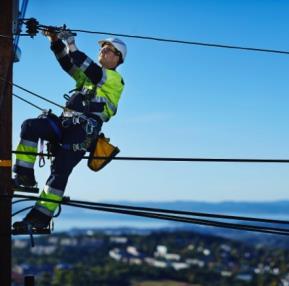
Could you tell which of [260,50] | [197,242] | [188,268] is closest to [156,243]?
[197,242]

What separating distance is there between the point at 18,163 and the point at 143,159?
5.28ft

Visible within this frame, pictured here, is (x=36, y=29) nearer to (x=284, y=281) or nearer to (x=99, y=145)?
(x=99, y=145)

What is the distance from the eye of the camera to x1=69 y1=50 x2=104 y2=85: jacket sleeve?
1004cm

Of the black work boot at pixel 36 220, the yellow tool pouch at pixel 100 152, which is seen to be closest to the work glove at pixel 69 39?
the yellow tool pouch at pixel 100 152

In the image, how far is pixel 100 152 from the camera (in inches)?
414

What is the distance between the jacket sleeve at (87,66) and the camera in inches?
395

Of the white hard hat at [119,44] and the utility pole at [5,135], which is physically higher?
the white hard hat at [119,44]

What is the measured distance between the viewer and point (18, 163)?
32.9 ft

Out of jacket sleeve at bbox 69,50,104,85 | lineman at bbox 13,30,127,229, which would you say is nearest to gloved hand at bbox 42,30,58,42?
lineman at bbox 13,30,127,229

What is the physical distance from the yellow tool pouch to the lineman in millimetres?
142

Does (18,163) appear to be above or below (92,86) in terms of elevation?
below

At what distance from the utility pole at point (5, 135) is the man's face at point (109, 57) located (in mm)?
1412

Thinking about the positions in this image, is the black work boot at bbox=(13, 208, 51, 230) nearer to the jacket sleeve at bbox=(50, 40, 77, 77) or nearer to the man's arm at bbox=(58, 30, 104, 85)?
the man's arm at bbox=(58, 30, 104, 85)

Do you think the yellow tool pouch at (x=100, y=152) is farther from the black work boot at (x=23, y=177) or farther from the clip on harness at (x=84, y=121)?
the black work boot at (x=23, y=177)
